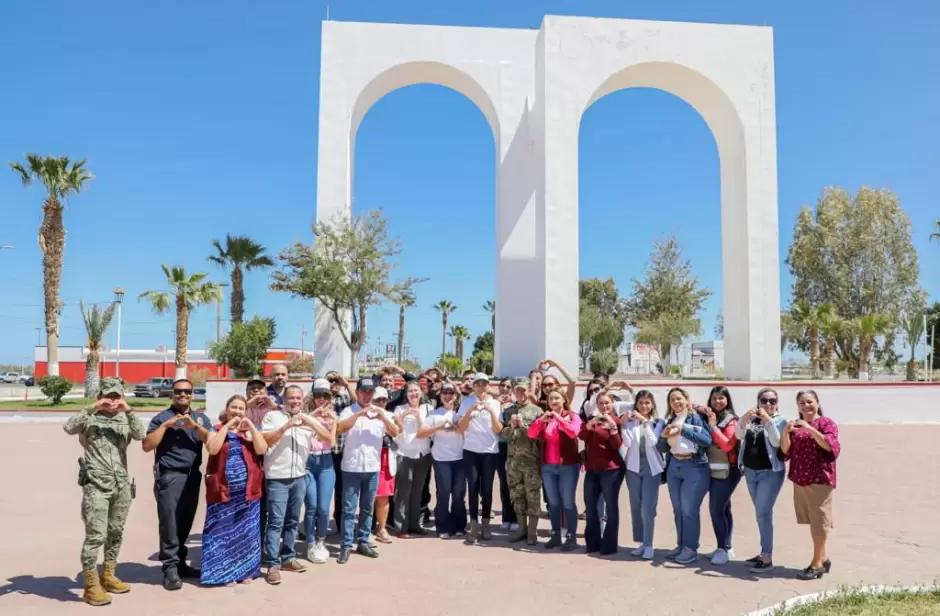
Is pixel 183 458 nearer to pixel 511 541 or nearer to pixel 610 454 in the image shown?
pixel 511 541

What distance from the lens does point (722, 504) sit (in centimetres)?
568

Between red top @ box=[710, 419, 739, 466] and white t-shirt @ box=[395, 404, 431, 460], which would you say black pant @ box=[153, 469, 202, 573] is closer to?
white t-shirt @ box=[395, 404, 431, 460]

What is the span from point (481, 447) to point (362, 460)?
124 cm

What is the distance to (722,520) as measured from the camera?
5.70 m

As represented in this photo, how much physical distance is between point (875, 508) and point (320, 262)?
13.9m

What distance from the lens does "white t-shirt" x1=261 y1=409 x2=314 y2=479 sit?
532cm

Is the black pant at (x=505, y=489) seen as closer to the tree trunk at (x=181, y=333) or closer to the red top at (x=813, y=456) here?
the red top at (x=813, y=456)

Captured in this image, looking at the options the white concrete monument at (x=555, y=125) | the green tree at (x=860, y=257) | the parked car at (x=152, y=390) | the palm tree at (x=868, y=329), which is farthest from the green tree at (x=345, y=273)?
the green tree at (x=860, y=257)

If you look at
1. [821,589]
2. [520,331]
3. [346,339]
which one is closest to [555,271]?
[520,331]

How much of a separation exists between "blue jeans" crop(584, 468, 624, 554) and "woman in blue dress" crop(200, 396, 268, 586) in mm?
2757

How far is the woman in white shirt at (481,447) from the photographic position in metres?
6.44

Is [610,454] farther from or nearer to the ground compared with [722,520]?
farther from the ground

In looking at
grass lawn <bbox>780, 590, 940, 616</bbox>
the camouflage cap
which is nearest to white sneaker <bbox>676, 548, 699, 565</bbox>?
grass lawn <bbox>780, 590, 940, 616</bbox>

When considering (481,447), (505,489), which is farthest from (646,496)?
(505,489)
